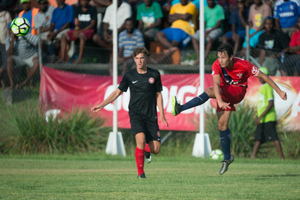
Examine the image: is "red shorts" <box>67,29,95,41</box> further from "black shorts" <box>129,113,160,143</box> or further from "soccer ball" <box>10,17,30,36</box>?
"black shorts" <box>129,113,160,143</box>

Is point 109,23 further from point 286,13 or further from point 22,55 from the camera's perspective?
point 286,13

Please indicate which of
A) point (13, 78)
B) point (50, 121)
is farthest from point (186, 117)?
point (13, 78)

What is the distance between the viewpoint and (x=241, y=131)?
51.5ft

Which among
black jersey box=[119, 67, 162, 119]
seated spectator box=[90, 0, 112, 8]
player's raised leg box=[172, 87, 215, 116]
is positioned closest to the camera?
black jersey box=[119, 67, 162, 119]

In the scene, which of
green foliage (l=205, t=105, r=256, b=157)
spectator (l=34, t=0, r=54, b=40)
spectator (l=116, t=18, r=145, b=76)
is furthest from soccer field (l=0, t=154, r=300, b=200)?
spectator (l=34, t=0, r=54, b=40)

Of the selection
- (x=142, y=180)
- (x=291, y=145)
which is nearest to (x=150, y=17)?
(x=291, y=145)

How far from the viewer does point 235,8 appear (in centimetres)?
1878

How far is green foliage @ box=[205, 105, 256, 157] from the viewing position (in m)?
15.7

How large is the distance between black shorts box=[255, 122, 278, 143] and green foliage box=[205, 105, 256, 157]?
99 centimetres

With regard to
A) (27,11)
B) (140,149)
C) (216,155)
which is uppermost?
(27,11)

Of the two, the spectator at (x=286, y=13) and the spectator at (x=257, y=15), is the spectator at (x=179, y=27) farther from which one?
the spectator at (x=286, y=13)

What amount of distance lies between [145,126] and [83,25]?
9559mm

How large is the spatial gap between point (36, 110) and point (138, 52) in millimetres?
7321

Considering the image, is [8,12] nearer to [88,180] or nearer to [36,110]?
[36,110]
